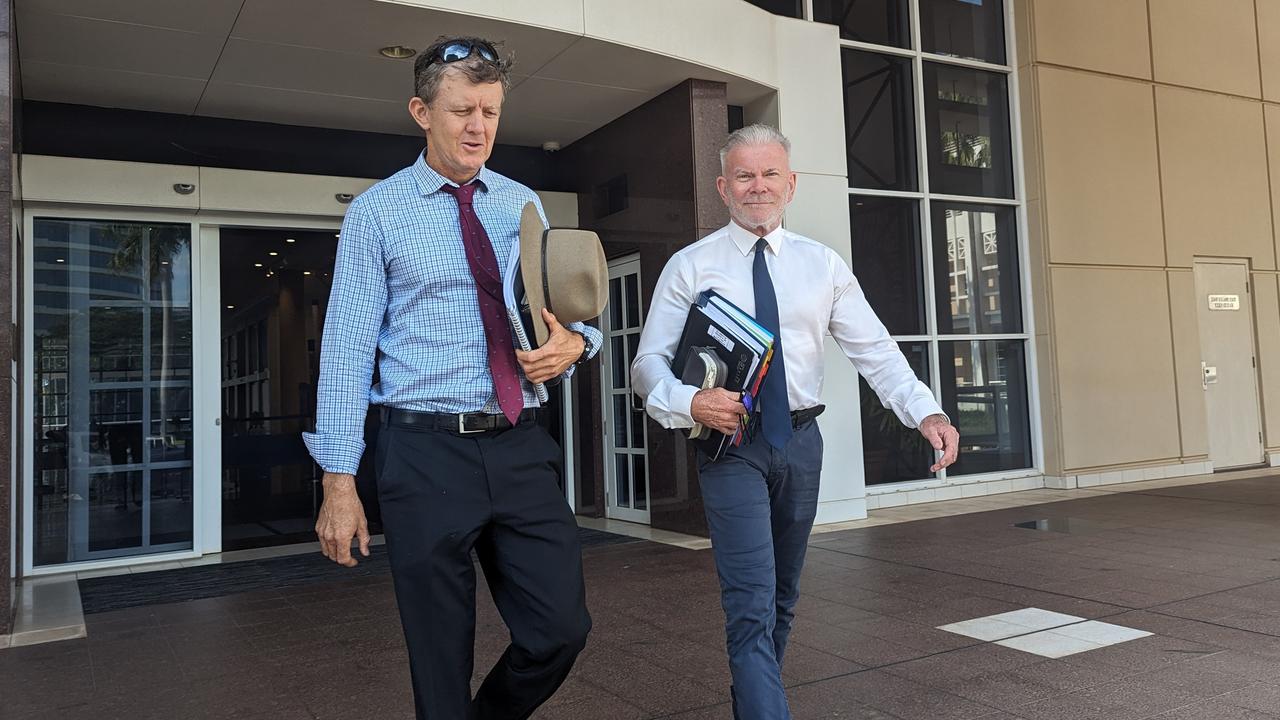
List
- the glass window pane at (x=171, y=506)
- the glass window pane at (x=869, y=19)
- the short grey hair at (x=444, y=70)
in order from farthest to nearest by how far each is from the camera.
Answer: the glass window pane at (x=869, y=19) → the glass window pane at (x=171, y=506) → the short grey hair at (x=444, y=70)

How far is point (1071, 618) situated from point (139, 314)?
6190 millimetres

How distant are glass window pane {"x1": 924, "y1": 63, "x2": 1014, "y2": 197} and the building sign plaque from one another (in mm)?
2842

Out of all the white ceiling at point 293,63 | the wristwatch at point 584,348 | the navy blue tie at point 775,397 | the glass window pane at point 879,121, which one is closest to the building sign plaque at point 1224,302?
the glass window pane at point 879,121

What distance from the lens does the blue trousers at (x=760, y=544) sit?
2.30 m

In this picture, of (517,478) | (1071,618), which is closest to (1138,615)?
(1071,618)

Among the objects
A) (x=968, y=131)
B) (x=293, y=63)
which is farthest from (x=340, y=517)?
(x=968, y=131)

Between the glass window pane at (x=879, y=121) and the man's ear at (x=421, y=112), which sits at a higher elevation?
the glass window pane at (x=879, y=121)

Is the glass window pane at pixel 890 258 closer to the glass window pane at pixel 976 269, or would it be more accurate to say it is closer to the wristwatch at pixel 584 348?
the glass window pane at pixel 976 269

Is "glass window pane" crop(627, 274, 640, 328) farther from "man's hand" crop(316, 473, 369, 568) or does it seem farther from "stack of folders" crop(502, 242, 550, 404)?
"man's hand" crop(316, 473, 369, 568)

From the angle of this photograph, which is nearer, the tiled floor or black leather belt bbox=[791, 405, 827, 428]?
black leather belt bbox=[791, 405, 827, 428]

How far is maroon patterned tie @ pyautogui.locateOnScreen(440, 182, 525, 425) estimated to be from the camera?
2.09m

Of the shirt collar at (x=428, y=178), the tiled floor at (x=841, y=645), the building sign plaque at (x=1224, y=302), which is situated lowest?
the tiled floor at (x=841, y=645)

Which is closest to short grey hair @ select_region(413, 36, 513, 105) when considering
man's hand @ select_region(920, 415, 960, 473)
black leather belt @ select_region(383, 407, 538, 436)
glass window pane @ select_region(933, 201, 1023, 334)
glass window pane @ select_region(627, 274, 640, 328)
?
black leather belt @ select_region(383, 407, 538, 436)

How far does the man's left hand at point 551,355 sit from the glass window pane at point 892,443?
248 inches
